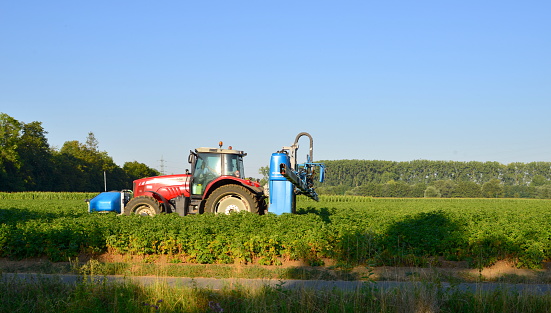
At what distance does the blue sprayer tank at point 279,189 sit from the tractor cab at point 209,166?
9.14ft

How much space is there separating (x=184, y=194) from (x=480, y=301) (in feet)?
43.9

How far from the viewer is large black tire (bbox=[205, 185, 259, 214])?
54.1 feet

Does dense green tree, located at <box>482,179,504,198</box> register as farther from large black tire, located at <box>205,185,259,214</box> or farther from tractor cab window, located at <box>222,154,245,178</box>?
large black tire, located at <box>205,185,259,214</box>

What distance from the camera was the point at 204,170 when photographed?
17953 millimetres

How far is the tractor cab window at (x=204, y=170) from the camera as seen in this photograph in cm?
1789

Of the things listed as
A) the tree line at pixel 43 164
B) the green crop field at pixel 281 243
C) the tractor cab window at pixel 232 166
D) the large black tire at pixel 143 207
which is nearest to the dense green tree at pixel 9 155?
the tree line at pixel 43 164

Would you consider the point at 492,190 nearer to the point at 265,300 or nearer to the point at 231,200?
the point at 231,200

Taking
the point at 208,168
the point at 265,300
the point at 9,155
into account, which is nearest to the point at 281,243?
the point at 265,300

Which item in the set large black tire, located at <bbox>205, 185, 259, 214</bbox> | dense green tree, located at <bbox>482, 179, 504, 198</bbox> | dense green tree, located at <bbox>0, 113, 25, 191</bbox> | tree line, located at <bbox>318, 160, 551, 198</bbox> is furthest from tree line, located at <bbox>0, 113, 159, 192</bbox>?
dense green tree, located at <bbox>482, 179, 504, 198</bbox>

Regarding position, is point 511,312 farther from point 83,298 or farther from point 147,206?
point 147,206

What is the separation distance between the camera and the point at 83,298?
25.2ft

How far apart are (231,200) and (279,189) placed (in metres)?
2.31

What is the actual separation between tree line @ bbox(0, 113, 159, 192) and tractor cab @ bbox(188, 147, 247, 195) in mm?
57370

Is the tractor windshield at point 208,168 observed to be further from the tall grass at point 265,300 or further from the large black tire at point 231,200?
the tall grass at point 265,300
